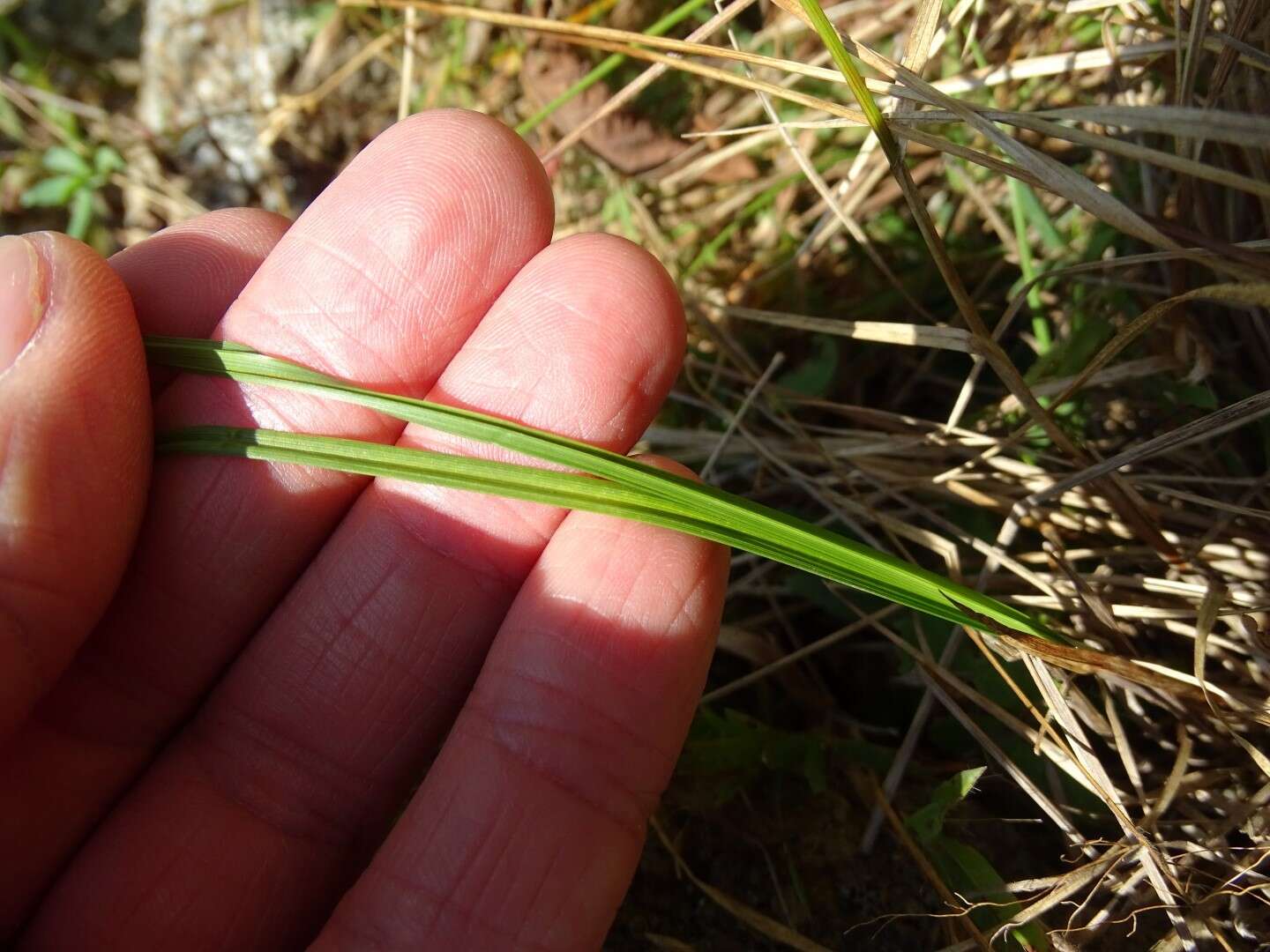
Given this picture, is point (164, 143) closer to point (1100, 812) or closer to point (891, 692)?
point (891, 692)

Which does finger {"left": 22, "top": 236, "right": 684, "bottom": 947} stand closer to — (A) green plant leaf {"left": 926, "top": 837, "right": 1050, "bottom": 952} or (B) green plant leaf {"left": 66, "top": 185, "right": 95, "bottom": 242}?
(A) green plant leaf {"left": 926, "top": 837, "right": 1050, "bottom": 952}

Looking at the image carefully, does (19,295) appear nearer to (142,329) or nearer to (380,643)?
(142,329)

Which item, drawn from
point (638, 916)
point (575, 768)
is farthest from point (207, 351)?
point (638, 916)

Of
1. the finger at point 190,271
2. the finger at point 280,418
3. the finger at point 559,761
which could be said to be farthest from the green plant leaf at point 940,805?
the finger at point 190,271

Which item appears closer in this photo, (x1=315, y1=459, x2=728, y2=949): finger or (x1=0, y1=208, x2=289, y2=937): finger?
(x1=315, y1=459, x2=728, y2=949): finger

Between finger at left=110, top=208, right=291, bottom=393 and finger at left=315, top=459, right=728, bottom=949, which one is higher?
finger at left=110, top=208, right=291, bottom=393

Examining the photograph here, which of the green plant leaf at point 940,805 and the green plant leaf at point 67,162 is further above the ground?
the green plant leaf at point 67,162

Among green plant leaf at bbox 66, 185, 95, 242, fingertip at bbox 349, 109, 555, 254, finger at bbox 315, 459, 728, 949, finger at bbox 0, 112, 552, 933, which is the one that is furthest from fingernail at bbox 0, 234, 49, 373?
green plant leaf at bbox 66, 185, 95, 242

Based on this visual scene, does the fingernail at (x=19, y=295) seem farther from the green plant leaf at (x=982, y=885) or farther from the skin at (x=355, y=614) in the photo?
the green plant leaf at (x=982, y=885)
